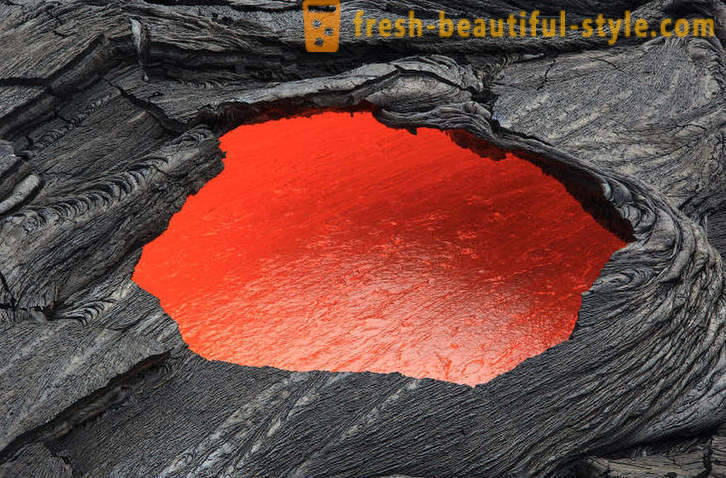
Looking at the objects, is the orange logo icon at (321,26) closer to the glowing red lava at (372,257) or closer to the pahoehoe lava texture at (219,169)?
the pahoehoe lava texture at (219,169)

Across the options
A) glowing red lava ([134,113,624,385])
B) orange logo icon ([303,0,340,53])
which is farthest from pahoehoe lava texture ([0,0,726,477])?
glowing red lava ([134,113,624,385])

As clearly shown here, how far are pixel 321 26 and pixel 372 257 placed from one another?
1287 millimetres

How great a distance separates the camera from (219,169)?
3.49m

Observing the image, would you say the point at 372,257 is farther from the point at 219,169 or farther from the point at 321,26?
the point at 321,26

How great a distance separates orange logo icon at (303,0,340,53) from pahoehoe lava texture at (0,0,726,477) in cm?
6

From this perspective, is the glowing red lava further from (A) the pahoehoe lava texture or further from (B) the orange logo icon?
(B) the orange logo icon

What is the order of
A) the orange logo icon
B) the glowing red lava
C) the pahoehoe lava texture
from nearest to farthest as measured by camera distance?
the pahoehoe lava texture < the glowing red lava < the orange logo icon

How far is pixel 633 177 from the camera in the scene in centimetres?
344

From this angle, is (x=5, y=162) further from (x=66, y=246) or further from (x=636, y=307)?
(x=636, y=307)

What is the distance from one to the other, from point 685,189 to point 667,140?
0.35m

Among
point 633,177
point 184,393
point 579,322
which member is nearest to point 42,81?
point 184,393

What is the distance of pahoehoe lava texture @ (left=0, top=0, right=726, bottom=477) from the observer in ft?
8.38

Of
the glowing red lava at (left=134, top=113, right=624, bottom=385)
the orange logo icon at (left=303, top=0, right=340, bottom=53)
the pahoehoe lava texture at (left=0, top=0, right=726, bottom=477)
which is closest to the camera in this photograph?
the pahoehoe lava texture at (left=0, top=0, right=726, bottom=477)

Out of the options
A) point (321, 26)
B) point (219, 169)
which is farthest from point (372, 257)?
point (321, 26)
